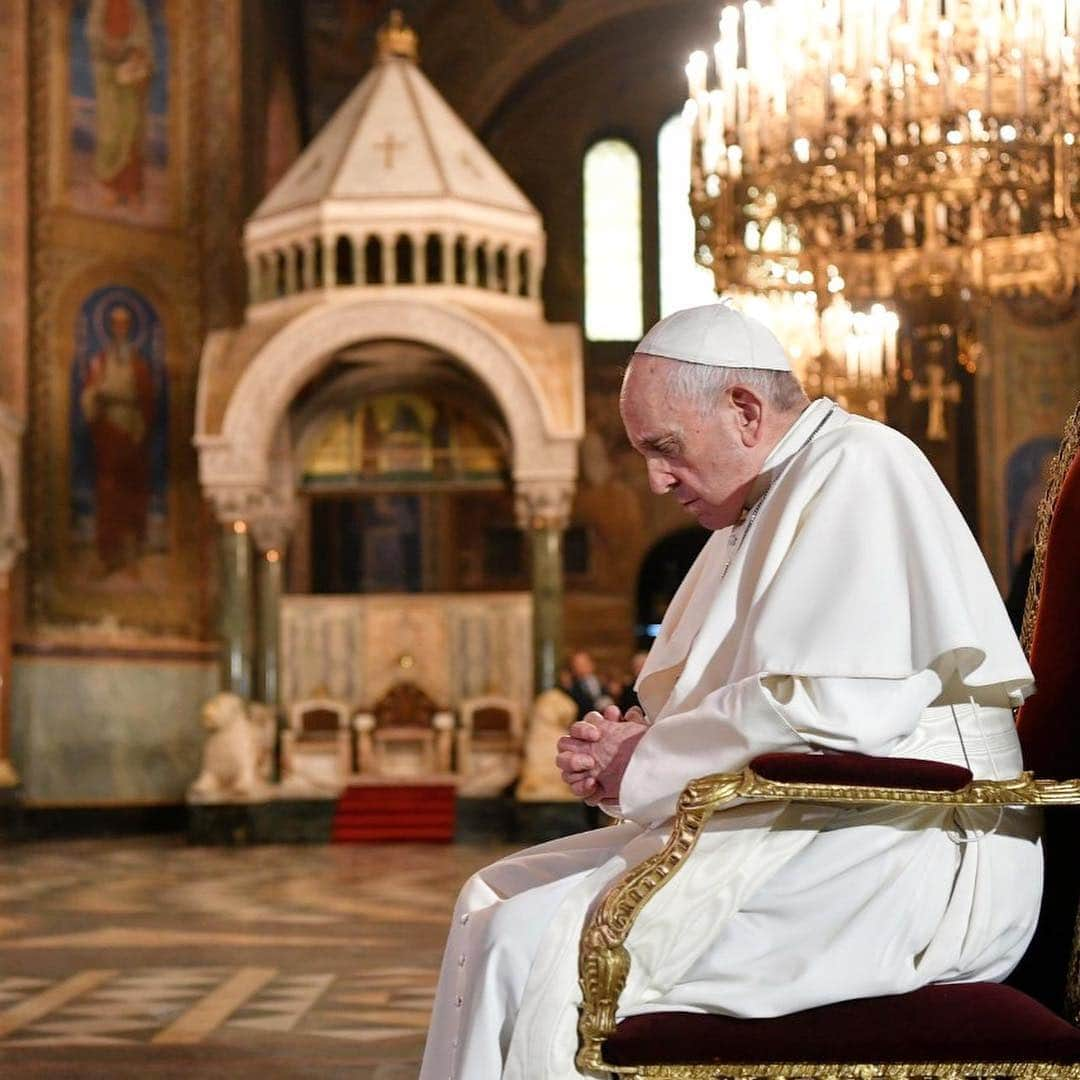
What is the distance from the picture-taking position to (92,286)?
56.4 feet

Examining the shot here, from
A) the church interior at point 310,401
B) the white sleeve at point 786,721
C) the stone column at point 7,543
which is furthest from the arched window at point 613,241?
the white sleeve at point 786,721

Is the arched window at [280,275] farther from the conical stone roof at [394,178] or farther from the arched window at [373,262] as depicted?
the arched window at [373,262]

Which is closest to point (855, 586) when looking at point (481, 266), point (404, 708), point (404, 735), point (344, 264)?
point (404, 735)

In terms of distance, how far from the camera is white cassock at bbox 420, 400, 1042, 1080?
8.36 ft

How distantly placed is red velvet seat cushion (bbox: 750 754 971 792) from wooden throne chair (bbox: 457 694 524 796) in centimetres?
1291

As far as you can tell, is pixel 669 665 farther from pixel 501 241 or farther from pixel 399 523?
pixel 399 523

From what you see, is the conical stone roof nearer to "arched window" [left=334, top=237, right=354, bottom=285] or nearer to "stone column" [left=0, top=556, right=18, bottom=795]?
"arched window" [left=334, top=237, right=354, bottom=285]

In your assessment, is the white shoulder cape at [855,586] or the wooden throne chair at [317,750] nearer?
the white shoulder cape at [855,586]

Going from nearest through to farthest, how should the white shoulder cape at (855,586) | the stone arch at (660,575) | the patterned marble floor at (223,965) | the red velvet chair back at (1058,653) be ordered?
the white shoulder cape at (855,586) → the red velvet chair back at (1058,653) → the patterned marble floor at (223,965) → the stone arch at (660,575)

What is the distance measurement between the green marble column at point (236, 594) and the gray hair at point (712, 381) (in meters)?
13.2

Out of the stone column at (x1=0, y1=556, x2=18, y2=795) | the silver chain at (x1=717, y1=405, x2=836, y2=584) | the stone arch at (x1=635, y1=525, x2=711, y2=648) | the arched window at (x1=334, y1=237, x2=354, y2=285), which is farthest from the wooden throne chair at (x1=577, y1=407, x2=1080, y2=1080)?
the stone arch at (x1=635, y1=525, x2=711, y2=648)

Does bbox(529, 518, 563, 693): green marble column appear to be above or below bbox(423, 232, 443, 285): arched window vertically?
below

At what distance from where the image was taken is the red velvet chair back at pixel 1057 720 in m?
2.83

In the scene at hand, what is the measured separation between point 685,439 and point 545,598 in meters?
12.7
